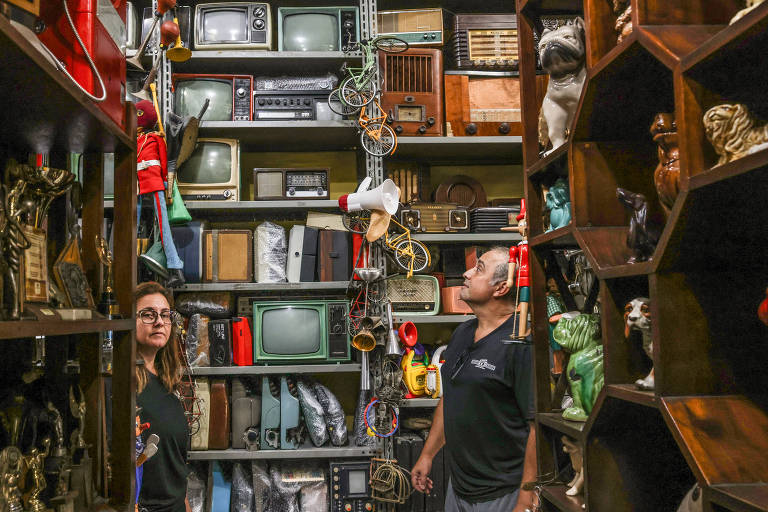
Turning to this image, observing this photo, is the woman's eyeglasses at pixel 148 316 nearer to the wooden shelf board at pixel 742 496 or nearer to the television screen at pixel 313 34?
the television screen at pixel 313 34

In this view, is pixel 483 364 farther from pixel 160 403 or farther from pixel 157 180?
pixel 157 180

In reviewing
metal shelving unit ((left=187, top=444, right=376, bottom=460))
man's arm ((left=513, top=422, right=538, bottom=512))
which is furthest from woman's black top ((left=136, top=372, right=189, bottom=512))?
man's arm ((left=513, top=422, right=538, bottom=512))

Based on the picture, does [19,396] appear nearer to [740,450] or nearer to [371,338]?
[740,450]

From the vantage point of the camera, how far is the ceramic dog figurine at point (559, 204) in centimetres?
144

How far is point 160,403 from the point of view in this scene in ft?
7.68

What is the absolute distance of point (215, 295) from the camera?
11.3ft

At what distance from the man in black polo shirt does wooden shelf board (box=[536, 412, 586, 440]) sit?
0.75m

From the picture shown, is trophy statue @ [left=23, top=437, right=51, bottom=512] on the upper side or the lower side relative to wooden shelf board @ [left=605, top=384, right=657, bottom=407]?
lower

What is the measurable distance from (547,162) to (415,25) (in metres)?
2.39

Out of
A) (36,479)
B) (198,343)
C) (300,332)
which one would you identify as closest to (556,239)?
(36,479)

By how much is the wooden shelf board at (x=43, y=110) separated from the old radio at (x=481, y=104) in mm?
2342

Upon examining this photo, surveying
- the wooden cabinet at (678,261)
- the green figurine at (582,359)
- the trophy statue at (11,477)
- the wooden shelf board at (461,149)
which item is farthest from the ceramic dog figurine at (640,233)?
the wooden shelf board at (461,149)

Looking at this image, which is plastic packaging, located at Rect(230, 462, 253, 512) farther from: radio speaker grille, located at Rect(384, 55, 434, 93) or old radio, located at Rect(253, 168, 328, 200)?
radio speaker grille, located at Rect(384, 55, 434, 93)

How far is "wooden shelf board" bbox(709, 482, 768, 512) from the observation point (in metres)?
0.76
